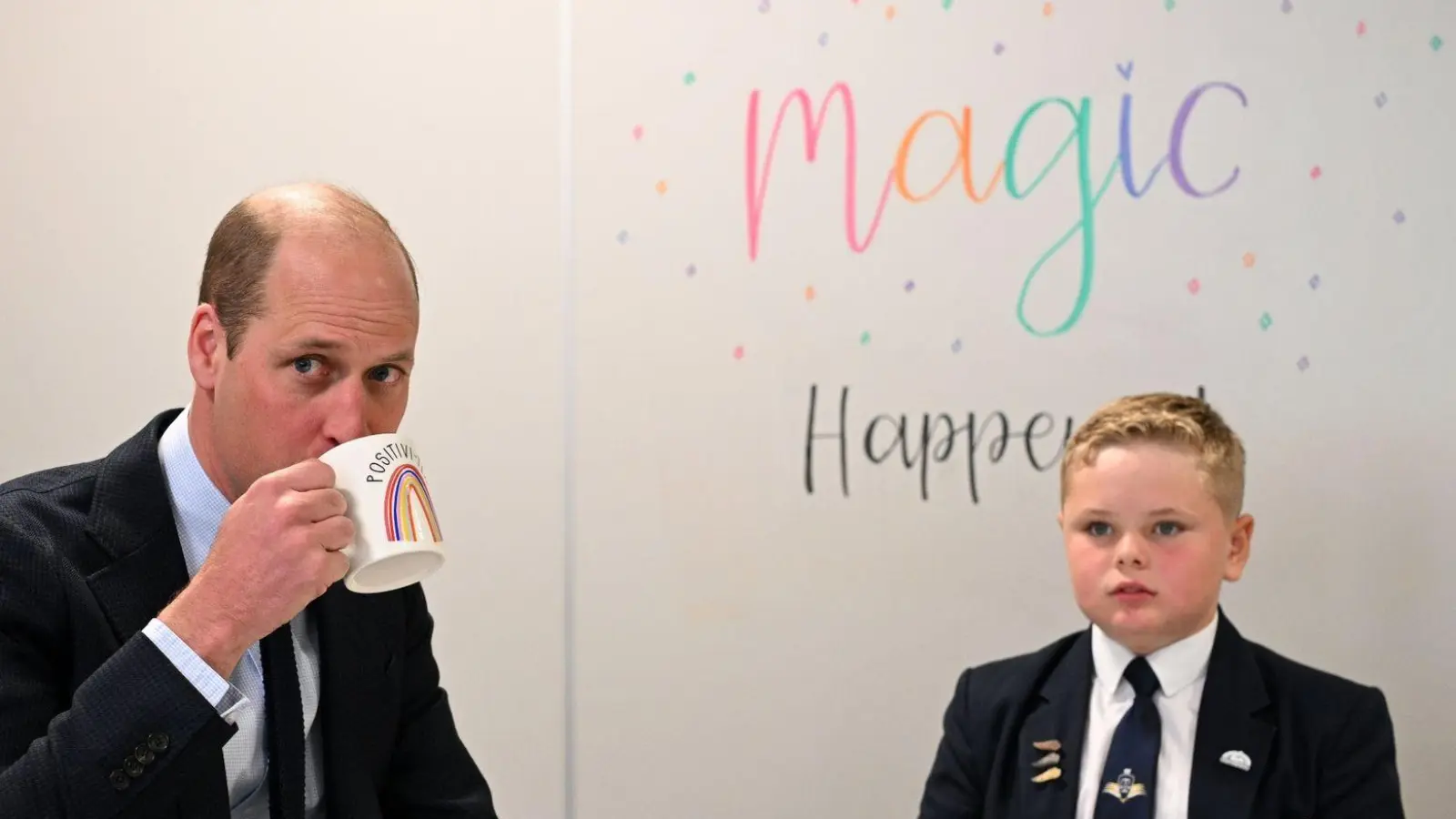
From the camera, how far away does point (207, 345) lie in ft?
4.29

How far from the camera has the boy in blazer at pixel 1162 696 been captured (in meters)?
1.61

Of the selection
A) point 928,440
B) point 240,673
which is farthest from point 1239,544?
point 240,673

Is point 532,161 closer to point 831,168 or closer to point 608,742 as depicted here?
point 831,168

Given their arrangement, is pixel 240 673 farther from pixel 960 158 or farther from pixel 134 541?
pixel 960 158

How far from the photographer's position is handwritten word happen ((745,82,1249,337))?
199cm

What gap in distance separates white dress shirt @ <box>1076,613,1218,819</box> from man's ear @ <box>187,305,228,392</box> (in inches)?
40.9

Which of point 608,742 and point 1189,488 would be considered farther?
point 608,742

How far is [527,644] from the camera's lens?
2.20 meters

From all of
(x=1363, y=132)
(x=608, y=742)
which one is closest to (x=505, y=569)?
(x=608, y=742)

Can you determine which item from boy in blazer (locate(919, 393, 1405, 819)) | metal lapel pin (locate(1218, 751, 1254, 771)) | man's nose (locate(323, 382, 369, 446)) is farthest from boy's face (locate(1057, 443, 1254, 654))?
man's nose (locate(323, 382, 369, 446))

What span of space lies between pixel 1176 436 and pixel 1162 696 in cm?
30

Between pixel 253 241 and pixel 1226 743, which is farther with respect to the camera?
pixel 1226 743

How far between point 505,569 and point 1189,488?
103cm

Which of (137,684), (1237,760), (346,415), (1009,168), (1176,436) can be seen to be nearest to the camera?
(137,684)
